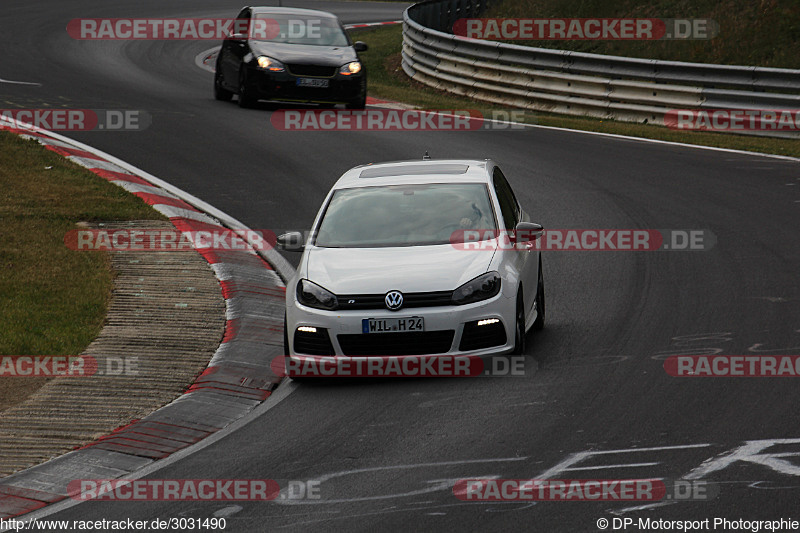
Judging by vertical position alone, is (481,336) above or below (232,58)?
above

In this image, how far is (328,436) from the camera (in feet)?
26.5

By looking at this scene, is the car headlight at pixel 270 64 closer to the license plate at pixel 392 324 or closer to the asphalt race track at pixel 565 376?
the asphalt race track at pixel 565 376

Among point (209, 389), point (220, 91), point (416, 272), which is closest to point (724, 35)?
point (220, 91)

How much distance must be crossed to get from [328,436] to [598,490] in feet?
6.76

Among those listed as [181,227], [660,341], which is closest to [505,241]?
[660,341]

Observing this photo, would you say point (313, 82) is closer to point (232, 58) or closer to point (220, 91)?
point (232, 58)

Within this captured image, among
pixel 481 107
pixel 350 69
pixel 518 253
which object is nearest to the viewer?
pixel 518 253

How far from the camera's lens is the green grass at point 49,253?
33.9 ft

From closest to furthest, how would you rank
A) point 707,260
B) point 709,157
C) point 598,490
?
point 598,490, point 707,260, point 709,157

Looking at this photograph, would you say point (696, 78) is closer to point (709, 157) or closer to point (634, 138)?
point (634, 138)

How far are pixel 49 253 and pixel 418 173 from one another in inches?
162

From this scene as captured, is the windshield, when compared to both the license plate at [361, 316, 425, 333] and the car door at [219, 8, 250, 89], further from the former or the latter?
the car door at [219, 8, 250, 89]

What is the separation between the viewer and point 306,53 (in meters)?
22.0

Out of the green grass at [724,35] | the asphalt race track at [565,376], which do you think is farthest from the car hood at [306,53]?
the green grass at [724,35]
